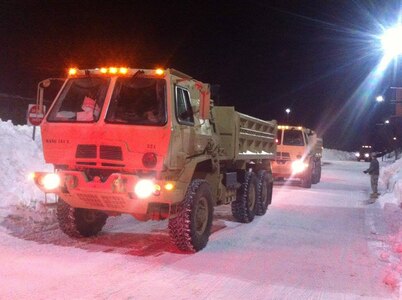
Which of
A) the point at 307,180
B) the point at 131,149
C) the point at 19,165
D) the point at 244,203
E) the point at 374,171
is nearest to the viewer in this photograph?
the point at 131,149

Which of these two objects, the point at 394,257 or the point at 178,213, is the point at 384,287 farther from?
the point at 178,213

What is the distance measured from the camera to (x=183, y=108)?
7.60 metres

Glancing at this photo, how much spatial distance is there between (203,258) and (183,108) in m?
2.27

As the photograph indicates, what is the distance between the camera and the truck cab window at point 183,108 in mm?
7416

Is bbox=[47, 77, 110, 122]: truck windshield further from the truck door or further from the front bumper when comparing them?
the truck door

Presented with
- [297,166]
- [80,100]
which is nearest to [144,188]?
[80,100]

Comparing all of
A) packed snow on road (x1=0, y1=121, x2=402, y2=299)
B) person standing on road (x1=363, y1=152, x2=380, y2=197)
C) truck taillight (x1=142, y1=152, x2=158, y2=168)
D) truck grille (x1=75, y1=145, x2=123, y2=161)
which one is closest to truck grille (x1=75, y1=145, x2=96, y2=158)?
truck grille (x1=75, y1=145, x2=123, y2=161)

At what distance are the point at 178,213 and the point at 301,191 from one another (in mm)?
12260

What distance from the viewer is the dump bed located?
966 centimetres

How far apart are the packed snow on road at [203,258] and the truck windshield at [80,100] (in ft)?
6.52

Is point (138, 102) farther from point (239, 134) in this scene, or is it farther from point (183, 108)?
point (239, 134)

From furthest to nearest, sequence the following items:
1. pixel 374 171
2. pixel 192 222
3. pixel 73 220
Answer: pixel 374 171 → pixel 73 220 → pixel 192 222

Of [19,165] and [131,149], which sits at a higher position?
[131,149]

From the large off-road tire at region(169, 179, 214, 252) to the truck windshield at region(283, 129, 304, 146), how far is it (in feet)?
41.1
